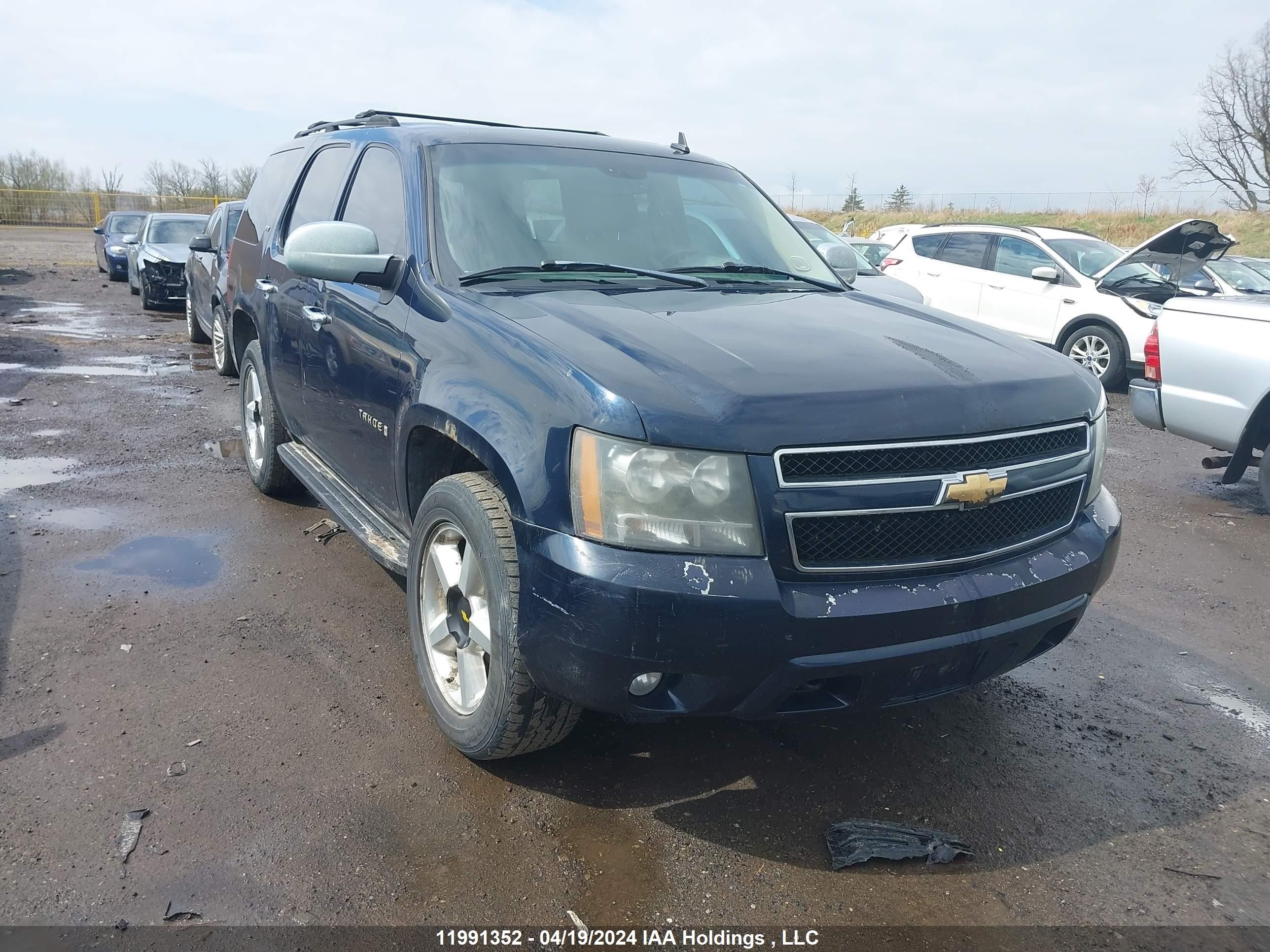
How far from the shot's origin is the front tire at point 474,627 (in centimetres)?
259

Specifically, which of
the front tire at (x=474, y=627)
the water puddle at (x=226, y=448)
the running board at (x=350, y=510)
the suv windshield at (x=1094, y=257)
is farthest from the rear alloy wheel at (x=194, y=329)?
the suv windshield at (x=1094, y=257)

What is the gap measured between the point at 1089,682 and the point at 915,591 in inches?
71.5

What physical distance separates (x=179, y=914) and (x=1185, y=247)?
957cm

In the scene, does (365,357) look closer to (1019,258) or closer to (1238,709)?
(1238,709)

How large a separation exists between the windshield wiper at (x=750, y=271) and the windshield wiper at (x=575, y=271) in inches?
5.4

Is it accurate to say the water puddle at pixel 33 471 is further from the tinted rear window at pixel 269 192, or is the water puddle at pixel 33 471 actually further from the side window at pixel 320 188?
the side window at pixel 320 188

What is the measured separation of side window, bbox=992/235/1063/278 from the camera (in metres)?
11.8

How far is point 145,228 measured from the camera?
1686 cm

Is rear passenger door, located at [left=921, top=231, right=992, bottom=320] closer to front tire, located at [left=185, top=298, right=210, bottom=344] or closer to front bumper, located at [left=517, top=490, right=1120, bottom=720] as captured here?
front tire, located at [left=185, top=298, right=210, bottom=344]

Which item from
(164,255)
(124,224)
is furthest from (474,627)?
(124,224)

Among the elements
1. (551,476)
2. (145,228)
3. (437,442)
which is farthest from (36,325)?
(551,476)

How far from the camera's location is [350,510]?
3.95m

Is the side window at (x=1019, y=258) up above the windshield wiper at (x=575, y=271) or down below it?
above

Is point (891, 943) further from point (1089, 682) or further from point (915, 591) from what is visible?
point (1089, 682)
